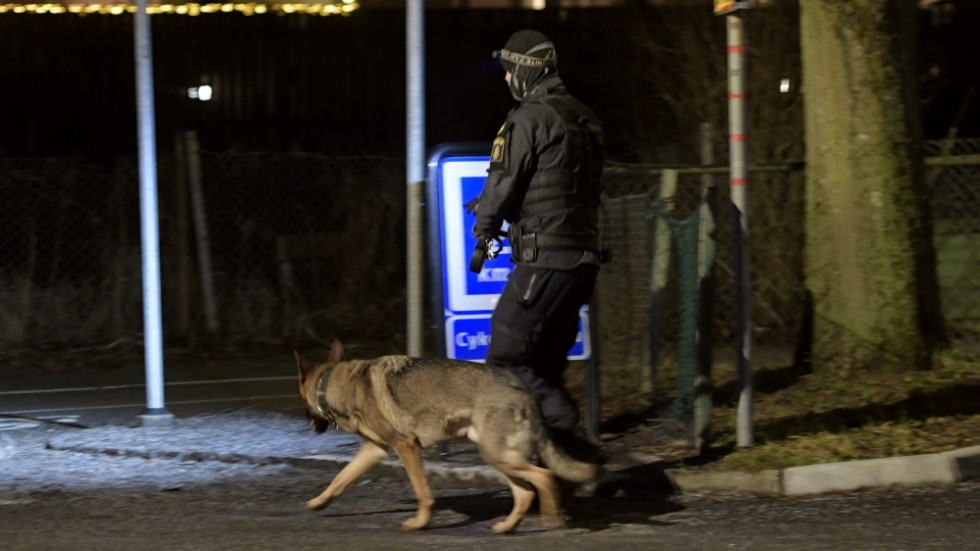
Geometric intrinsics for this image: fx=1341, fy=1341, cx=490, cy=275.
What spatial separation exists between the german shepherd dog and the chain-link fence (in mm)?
4295

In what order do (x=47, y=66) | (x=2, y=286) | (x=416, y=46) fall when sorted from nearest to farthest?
(x=416, y=46)
(x=2, y=286)
(x=47, y=66)

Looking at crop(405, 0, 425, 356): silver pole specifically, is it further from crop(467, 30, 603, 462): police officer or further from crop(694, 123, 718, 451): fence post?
crop(694, 123, 718, 451): fence post

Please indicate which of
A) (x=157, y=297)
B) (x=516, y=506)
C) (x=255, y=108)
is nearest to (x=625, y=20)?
(x=255, y=108)

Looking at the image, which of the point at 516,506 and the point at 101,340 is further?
the point at 101,340

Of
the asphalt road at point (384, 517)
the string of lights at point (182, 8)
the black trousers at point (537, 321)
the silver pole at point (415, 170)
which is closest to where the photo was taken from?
the asphalt road at point (384, 517)

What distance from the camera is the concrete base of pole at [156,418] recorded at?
8078mm

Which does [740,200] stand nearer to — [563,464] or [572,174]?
[572,174]

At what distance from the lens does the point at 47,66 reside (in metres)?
15.9

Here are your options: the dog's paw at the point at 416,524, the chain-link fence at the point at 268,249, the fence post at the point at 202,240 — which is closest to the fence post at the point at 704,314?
the dog's paw at the point at 416,524

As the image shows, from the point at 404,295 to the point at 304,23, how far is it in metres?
5.73

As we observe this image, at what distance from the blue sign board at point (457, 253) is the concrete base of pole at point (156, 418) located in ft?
7.34

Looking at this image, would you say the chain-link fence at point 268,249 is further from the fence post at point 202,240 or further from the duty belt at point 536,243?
the duty belt at point 536,243

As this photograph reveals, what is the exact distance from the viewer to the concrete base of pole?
26.5 ft

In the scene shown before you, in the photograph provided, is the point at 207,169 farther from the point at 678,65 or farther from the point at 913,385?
the point at 913,385
